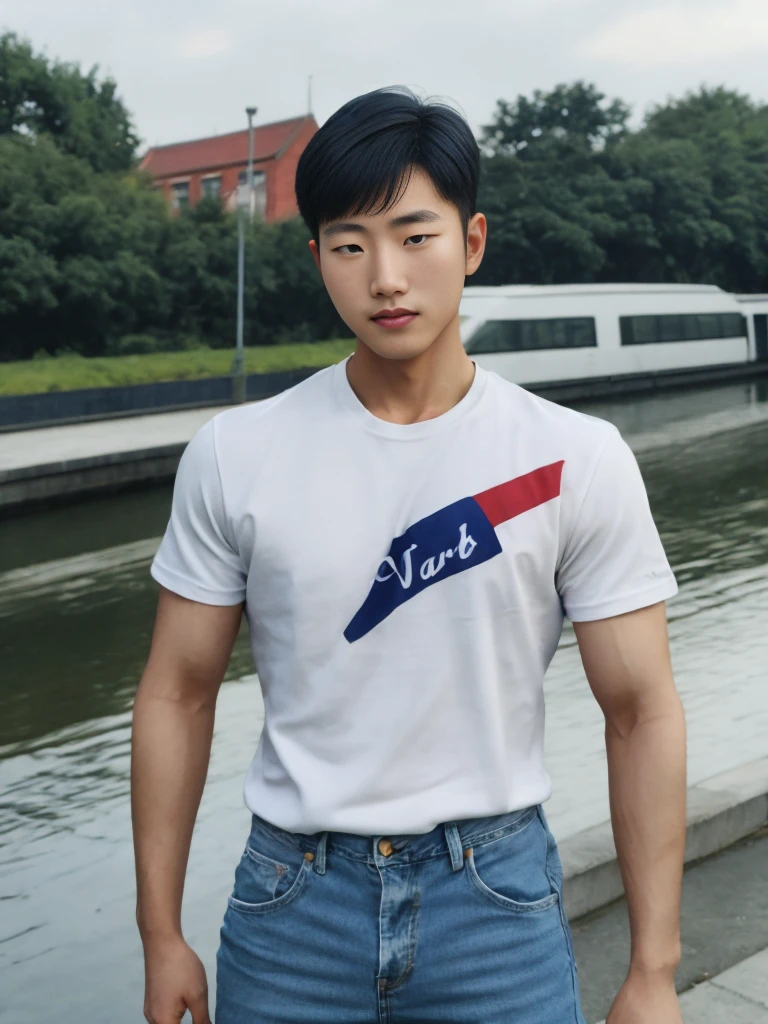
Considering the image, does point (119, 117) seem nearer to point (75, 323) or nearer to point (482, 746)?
point (75, 323)

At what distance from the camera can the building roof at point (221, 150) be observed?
55.3 metres

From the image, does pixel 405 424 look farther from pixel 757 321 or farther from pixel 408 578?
pixel 757 321

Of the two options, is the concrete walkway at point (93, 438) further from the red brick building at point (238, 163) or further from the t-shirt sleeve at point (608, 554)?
the red brick building at point (238, 163)

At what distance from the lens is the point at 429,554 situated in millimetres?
A: 1561

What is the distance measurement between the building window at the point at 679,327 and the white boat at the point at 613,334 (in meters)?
0.02

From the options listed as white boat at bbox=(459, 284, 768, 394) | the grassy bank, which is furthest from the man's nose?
the grassy bank

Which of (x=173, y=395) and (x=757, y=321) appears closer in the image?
(x=173, y=395)

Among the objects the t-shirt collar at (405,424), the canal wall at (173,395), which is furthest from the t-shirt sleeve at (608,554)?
the canal wall at (173,395)

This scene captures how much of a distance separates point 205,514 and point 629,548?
1.66 ft

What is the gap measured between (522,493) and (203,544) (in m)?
0.38

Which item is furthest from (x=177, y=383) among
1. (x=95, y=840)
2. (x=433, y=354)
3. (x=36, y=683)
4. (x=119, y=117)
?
(x=119, y=117)

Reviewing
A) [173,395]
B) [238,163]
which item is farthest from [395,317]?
[238,163]

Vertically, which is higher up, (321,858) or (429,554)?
(429,554)

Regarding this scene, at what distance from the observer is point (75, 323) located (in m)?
33.8
